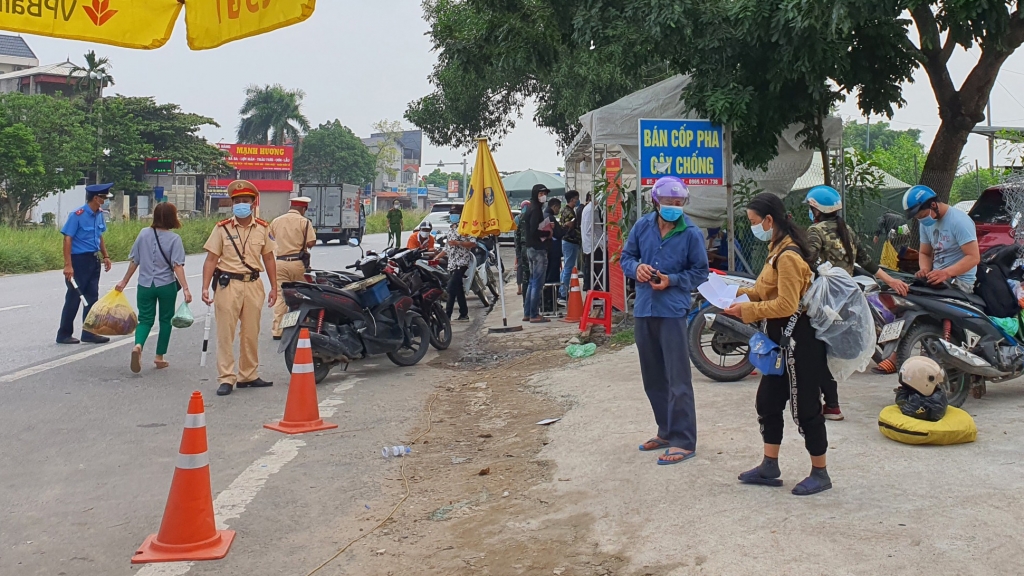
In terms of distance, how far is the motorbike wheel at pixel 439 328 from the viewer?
10820 mm

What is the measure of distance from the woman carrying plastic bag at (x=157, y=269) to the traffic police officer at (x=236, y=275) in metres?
1.07

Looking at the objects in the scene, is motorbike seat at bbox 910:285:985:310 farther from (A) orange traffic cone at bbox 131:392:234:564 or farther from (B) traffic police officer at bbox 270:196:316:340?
(B) traffic police officer at bbox 270:196:316:340

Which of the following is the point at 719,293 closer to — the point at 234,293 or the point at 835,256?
the point at 835,256

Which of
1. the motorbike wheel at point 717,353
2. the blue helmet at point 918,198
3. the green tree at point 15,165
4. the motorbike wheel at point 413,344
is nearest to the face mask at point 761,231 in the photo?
the blue helmet at point 918,198

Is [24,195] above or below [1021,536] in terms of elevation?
above

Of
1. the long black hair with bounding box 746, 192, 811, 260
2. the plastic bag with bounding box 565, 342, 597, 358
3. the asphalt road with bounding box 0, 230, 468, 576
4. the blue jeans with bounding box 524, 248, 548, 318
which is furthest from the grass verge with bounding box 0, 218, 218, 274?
the long black hair with bounding box 746, 192, 811, 260

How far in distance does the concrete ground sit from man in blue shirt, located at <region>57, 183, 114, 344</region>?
646cm

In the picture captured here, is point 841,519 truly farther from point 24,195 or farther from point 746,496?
point 24,195

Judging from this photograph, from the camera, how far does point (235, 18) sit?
611 cm

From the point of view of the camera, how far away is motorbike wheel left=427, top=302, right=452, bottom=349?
1082 cm

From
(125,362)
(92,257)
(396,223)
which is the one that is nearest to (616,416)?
(125,362)

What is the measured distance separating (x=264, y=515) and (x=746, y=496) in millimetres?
2562

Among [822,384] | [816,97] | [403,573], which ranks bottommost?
[403,573]

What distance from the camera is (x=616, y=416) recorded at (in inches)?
270
